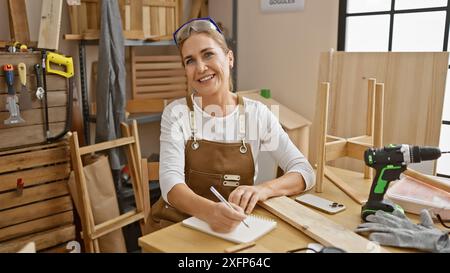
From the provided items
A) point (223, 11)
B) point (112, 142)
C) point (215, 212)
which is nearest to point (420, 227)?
point (215, 212)

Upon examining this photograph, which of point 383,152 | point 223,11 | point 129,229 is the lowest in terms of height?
point 129,229

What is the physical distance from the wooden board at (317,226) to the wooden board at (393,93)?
0.54 meters

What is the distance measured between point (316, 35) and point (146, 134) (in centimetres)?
151

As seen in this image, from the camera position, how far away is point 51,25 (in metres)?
2.27

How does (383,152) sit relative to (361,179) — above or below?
above

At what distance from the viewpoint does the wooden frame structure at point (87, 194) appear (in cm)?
211

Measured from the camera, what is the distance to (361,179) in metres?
1.69

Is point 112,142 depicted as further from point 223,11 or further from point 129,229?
point 223,11

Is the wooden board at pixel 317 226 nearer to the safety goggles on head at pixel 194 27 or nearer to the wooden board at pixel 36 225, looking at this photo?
the safety goggles on head at pixel 194 27

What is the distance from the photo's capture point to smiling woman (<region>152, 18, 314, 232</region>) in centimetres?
155

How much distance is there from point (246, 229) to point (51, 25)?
172 cm

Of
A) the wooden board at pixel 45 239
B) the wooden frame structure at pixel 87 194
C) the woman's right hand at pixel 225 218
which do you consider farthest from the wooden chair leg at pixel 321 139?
the wooden board at pixel 45 239

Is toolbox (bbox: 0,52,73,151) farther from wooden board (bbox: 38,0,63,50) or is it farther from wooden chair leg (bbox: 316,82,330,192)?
wooden chair leg (bbox: 316,82,330,192)

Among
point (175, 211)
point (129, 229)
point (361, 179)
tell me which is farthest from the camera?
point (129, 229)
